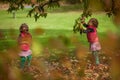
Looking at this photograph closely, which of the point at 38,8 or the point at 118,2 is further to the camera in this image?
the point at 38,8

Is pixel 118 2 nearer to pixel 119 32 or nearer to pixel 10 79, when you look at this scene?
pixel 119 32

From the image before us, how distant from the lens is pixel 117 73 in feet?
7.51

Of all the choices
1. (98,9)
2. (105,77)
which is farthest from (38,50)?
(105,77)

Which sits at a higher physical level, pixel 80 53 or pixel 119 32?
pixel 119 32

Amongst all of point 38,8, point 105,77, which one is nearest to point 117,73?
point 105,77

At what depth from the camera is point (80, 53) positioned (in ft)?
8.88

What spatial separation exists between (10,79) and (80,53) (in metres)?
0.46

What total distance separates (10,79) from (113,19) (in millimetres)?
756

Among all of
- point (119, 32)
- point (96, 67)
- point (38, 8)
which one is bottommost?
point (96, 67)

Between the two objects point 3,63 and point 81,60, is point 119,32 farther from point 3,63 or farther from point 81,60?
point 3,63

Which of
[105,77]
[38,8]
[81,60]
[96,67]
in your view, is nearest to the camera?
[81,60]

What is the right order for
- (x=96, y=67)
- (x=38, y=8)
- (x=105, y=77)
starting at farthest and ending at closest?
(x=96, y=67)
(x=38, y=8)
(x=105, y=77)

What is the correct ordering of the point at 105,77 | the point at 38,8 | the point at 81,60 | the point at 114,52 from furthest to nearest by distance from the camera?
the point at 38,8 < the point at 105,77 < the point at 81,60 < the point at 114,52

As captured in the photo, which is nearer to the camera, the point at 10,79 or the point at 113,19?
the point at 113,19
